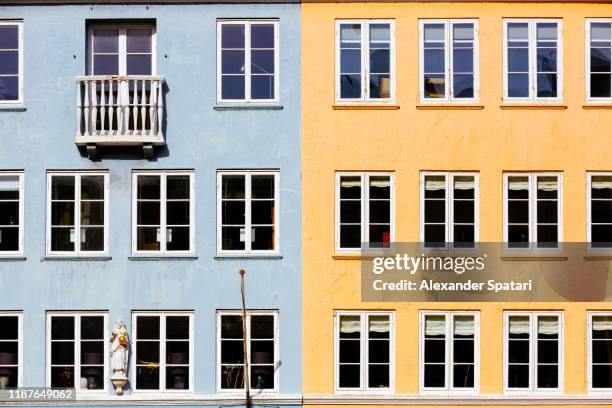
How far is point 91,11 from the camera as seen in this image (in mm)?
27031

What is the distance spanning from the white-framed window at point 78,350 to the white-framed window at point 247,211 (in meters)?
3.38

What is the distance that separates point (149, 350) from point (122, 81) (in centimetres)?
619

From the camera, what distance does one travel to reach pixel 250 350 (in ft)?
87.1

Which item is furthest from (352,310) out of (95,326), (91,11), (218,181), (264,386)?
(91,11)

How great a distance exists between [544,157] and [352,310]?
5656 mm

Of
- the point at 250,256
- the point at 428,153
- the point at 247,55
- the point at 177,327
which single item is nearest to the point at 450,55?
the point at 428,153

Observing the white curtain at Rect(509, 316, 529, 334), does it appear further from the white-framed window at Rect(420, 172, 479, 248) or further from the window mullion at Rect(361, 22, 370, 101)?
the window mullion at Rect(361, 22, 370, 101)

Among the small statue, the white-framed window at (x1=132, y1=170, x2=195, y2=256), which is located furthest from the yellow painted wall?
the small statue

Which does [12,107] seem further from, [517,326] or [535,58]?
[517,326]

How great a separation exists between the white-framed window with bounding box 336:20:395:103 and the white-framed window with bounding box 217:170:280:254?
266 cm

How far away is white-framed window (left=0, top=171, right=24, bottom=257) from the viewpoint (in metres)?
26.8

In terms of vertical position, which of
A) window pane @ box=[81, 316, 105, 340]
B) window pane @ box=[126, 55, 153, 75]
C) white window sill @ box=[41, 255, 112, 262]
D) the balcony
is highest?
window pane @ box=[126, 55, 153, 75]

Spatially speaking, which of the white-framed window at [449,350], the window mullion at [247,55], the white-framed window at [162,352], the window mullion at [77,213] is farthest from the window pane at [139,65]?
the white-framed window at [449,350]

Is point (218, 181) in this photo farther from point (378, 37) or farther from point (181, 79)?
point (378, 37)
